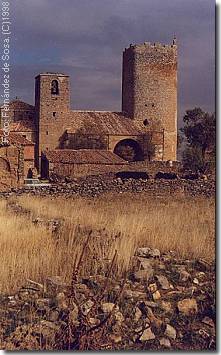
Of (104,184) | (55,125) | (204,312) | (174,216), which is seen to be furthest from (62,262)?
(55,125)

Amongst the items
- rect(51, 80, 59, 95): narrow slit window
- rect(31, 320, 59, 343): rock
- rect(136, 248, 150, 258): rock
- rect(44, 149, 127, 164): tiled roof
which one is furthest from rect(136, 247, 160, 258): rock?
rect(51, 80, 59, 95): narrow slit window

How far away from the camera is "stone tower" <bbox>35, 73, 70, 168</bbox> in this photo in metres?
40.0

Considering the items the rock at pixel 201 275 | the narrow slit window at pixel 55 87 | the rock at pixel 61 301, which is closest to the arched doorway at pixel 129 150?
the narrow slit window at pixel 55 87

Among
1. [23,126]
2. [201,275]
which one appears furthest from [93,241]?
A: [23,126]

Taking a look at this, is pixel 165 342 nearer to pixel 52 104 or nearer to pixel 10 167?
pixel 10 167

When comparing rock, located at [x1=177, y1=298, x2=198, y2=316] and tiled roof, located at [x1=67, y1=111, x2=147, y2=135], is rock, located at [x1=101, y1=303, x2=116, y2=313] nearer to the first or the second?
rock, located at [x1=177, y1=298, x2=198, y2=316]

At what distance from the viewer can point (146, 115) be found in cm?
4206

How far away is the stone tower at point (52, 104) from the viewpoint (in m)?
40.0

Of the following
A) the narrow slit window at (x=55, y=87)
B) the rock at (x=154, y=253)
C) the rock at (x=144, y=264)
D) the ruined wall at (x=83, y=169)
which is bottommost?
the rock at (x=144, y=264)

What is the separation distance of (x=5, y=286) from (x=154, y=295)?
1.39 m

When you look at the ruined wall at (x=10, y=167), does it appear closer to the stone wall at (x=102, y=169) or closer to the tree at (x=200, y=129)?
the stone wall at (x=102, y=169)

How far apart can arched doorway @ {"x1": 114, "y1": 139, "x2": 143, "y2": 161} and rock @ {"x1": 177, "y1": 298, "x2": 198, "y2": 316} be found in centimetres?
3379

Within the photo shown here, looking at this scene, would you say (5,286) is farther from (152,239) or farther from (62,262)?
(152,239)

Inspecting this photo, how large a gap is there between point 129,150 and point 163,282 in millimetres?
34080
